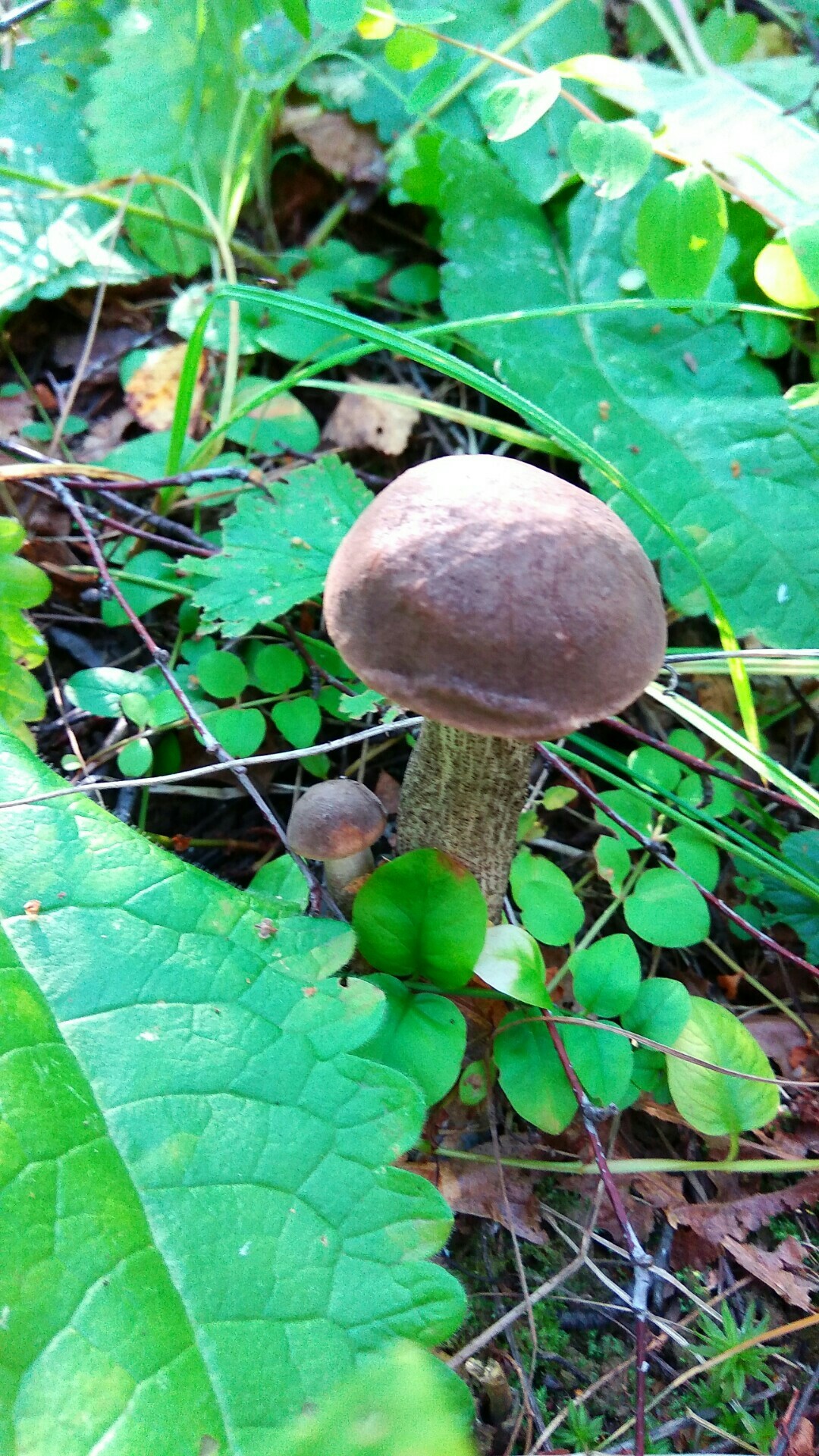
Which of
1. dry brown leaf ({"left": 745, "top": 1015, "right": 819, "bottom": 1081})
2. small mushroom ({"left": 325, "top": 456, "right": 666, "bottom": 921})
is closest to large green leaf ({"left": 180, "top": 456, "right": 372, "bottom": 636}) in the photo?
small mushroom ({"left": 325, "top": 456, "right": 666, "bottom": 921})

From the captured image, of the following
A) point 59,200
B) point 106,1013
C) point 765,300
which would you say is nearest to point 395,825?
point 106,1013

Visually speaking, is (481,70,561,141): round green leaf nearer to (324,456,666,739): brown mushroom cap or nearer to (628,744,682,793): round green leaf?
(324,456,666,739): brown mushroom cap

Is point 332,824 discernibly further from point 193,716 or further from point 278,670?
point 278,670

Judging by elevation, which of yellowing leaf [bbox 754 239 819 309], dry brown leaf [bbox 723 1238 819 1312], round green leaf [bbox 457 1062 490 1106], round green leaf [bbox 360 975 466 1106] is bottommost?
dry brown leaf [bbox 723 1238 819 1312]

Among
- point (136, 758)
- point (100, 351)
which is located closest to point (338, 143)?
point (100, 351)

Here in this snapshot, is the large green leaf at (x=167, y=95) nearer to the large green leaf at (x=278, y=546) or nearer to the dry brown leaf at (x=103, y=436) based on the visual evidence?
the dry brown leaf at (x=103, y=436)

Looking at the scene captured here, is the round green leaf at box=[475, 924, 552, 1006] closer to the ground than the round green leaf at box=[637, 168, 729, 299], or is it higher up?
closer to the ground

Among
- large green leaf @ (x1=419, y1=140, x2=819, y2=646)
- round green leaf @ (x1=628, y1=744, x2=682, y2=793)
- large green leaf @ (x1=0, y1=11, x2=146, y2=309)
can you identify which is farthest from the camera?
large green leaf @ (x1=0, y1=11, x2=146, y2=309)
